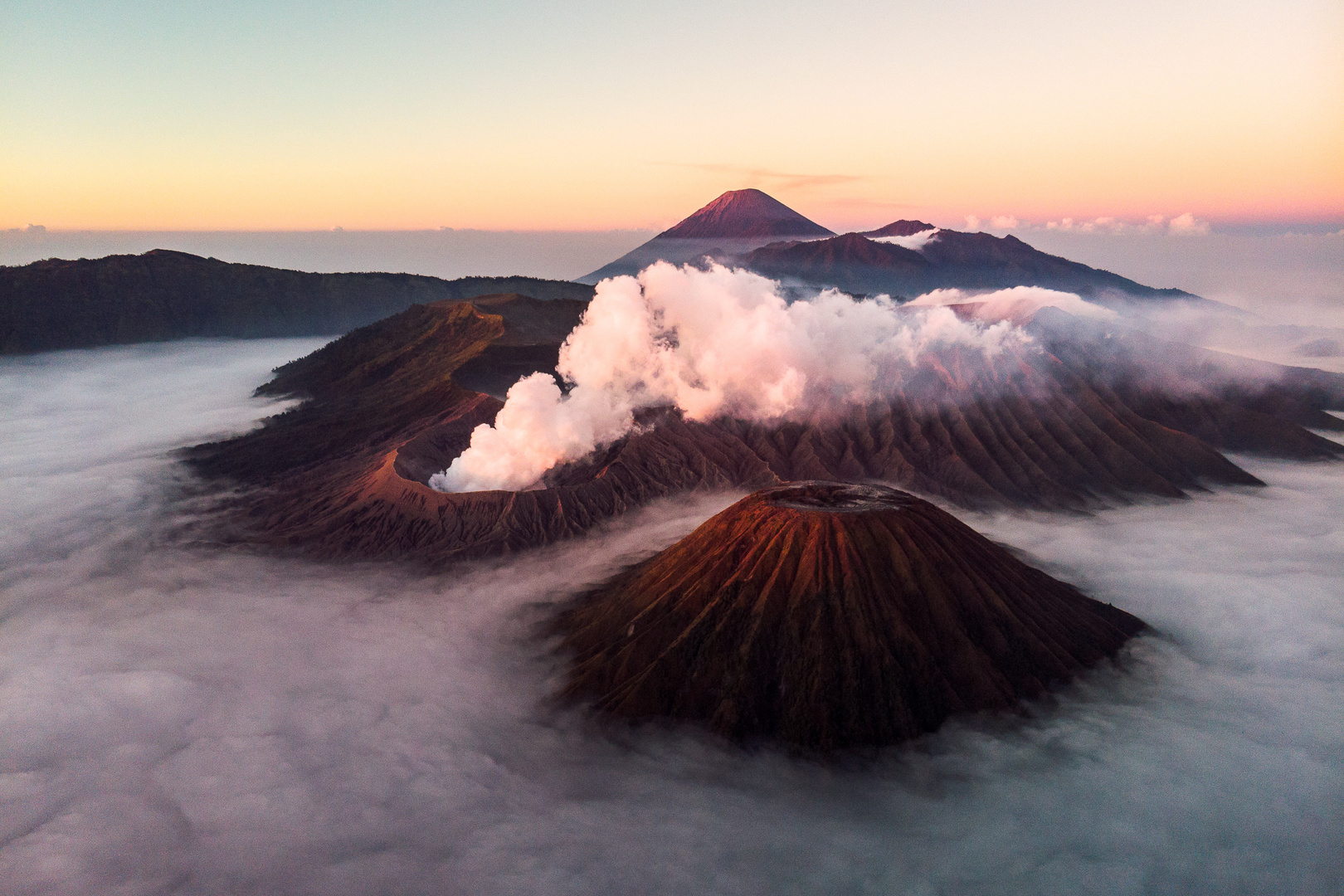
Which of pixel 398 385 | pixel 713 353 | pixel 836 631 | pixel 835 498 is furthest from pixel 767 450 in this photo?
pixel 398 385

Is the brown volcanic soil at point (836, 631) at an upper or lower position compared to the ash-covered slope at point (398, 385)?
lower

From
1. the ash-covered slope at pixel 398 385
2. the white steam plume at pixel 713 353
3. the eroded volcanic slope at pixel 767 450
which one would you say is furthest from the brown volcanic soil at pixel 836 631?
the ash-covered slope at pixel 398 385

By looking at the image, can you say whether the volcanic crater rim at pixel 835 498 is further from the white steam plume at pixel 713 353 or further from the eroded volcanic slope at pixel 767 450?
the white steam plume at pixel 713 353

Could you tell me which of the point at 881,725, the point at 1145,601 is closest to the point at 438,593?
the point at 881,725

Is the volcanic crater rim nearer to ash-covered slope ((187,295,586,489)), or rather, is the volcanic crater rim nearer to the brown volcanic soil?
the brown volcanic soil

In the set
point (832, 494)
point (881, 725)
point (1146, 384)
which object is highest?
point (1146, 384)

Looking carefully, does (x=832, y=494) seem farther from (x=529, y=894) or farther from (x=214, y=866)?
(x=214, y=866)
